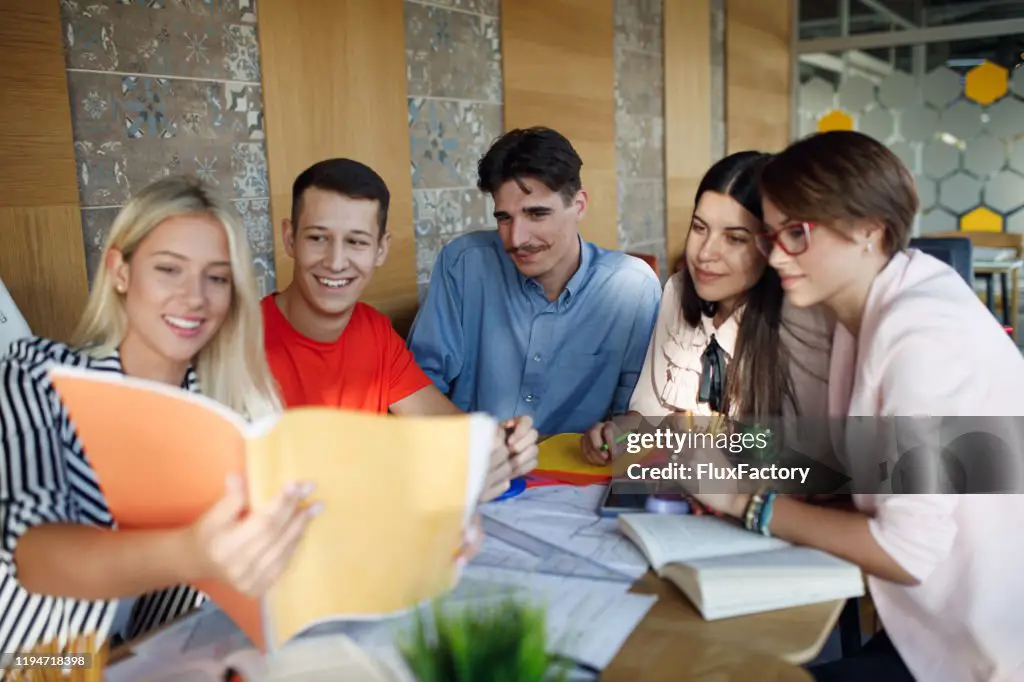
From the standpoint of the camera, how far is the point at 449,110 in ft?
12.5

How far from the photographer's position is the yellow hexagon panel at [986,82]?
254 inches

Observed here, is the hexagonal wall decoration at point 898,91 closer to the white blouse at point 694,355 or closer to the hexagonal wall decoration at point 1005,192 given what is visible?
the hexagonal wall decoration at point 1005,192

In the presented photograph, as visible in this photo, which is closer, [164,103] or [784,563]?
[784,563]

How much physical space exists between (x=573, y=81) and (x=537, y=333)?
238cm

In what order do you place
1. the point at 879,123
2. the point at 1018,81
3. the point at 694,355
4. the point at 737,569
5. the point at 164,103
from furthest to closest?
the point at 879,123, the point at 1018,81, the point at 164,103, the point at 694,355, the point at 737,569

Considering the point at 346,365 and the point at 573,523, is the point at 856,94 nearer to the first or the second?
the point at 346,365

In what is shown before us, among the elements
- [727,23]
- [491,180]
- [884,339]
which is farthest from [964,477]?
[727,23]

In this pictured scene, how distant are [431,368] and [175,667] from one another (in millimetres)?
1756

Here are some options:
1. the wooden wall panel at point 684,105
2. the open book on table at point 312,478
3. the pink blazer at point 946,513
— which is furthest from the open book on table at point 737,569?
the wooden wall panel at point 684,105

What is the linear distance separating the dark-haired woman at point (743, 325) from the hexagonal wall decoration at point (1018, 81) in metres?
5.59

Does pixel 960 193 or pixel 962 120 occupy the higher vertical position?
pixel 962 120

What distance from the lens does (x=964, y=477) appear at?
4.73ft

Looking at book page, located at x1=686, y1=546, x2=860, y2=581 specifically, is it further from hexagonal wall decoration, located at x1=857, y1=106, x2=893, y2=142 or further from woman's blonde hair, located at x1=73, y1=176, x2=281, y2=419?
hexagonal wall decoration, located at x1=857, y1=106, x2=893, y2=142

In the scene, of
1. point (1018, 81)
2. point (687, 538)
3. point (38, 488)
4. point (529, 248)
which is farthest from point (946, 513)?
point (1018, 81)
